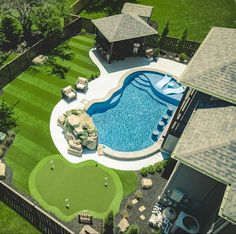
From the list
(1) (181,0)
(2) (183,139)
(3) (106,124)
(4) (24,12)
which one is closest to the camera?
(2) (183,139)

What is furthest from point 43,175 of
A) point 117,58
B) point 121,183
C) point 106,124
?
point 117,58

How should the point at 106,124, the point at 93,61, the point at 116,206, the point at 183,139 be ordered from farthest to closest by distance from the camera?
1. the point at 93,61
2. the point at 106,124
3. the point at 116,206
4. the point at 183,139

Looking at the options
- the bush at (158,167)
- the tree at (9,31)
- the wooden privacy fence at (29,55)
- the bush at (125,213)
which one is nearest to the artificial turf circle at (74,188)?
the bush at (125,213)

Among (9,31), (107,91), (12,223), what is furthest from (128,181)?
(9,31)

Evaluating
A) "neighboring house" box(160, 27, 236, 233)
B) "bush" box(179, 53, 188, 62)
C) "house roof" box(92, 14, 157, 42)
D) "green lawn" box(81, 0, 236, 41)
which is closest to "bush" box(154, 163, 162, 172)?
"neighboring house" box(160, 27, 236, 233)

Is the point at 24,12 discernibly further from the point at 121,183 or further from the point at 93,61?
the point at 121,183

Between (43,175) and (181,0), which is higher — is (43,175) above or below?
below
